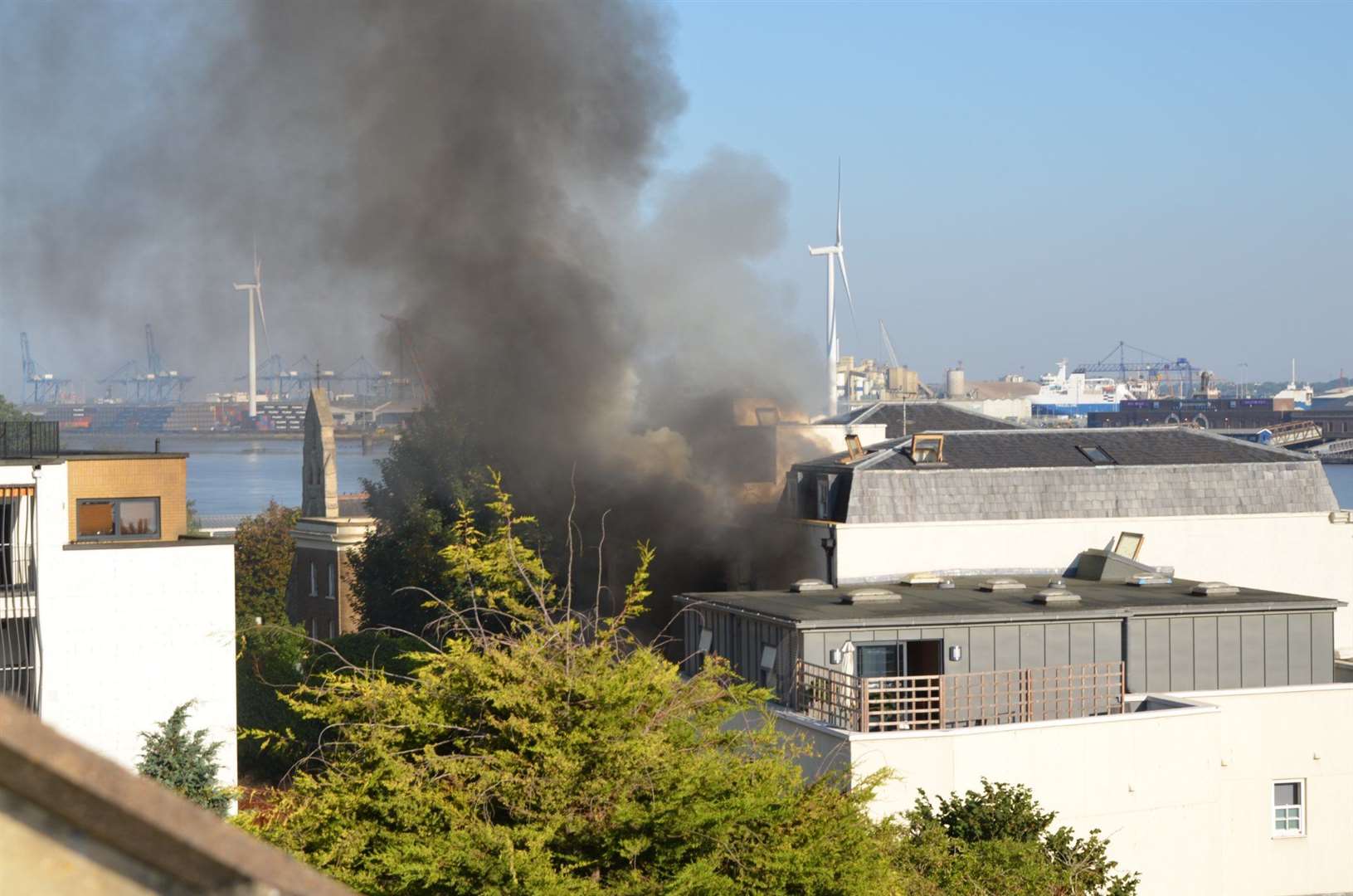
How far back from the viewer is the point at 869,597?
91.5 ft

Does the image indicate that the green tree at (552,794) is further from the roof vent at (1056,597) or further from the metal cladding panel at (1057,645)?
the roof vent at (1056,597)

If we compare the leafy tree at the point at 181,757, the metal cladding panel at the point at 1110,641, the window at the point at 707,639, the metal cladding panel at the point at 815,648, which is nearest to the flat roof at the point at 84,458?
the leafy tree at the point at 181,757

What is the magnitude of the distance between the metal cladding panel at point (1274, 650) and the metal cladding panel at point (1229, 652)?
485 mm

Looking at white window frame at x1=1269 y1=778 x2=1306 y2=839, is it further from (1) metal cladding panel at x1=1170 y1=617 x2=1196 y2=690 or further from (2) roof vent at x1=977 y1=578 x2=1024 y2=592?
(2) roof vent at x1=977 y1=578 x2=1024 y2=592

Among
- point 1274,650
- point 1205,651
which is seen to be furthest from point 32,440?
point 1274,650

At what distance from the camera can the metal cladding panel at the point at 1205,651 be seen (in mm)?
27062

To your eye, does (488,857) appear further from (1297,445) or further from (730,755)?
(1297,445)

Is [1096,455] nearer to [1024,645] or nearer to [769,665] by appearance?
[1024,645]

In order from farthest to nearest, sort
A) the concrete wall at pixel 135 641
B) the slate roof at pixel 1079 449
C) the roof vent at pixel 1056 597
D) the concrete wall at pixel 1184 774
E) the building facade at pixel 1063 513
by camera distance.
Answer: the slate roof at pixel 1079 449, the building facade at pixel 1063 513, the roof vent at pixel 1056 597, the concrete wall at pixel 135 641, the concrete wall at pixel 1184 774

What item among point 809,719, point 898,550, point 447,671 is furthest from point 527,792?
point 898,550

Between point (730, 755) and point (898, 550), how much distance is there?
69.1 ft

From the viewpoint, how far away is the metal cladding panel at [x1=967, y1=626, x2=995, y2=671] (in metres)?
25.8

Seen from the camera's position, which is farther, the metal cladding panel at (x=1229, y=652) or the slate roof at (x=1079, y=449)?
the slate roof at (x=1079, y=449)

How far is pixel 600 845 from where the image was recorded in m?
11.3
